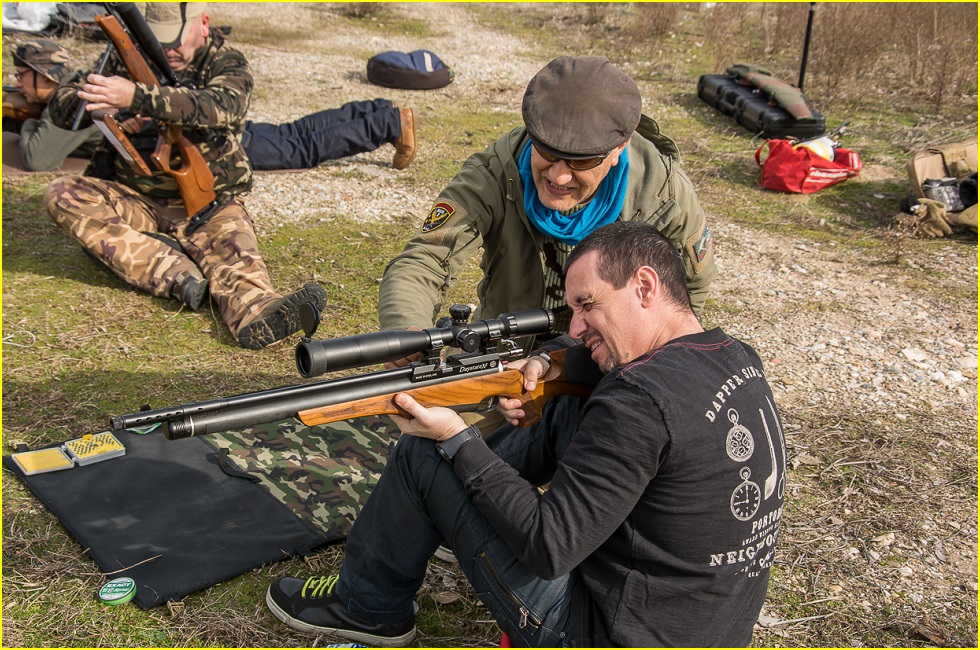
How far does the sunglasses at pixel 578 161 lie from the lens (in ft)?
11.2

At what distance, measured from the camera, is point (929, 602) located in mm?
3697

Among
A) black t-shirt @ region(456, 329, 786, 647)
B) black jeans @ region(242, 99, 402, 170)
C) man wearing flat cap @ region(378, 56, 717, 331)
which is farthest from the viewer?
black jeans @ region(242, 99, 402, 170)

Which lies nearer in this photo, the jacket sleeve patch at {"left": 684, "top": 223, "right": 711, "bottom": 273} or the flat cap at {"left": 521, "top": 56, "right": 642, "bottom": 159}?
the flat cap at {"left": 521, "top": 56, "right": 642, "bottom": 159}

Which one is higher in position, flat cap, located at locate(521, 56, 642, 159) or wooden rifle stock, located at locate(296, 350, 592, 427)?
flat cap, located at locate(521, 56, 642, 159)

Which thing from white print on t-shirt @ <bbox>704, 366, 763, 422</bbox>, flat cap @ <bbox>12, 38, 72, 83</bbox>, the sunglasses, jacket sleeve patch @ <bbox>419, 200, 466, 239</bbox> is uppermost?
the sunglasses

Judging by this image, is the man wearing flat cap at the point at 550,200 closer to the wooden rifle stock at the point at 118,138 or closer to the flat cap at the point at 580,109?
the flat cap at the point at 580,109

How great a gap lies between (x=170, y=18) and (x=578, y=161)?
3746 millimetres

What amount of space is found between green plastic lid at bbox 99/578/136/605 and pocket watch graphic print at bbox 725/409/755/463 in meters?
2.39

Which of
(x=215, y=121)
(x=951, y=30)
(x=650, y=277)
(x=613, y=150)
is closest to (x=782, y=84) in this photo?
(x=951, y=30)

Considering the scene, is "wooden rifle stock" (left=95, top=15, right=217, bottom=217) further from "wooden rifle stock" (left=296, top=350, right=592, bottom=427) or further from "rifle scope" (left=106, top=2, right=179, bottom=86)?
"wooden rifle stock" (left=296, top=350, right=592, bottom=427)

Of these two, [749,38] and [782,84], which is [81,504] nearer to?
[782,84]

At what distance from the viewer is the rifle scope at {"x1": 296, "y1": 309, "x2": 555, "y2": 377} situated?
2.57m

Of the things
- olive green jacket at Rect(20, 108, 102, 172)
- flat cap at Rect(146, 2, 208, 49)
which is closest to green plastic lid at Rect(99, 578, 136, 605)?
flat cap at Rect(146, 2, 208, 49)

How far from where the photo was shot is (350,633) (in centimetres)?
324
